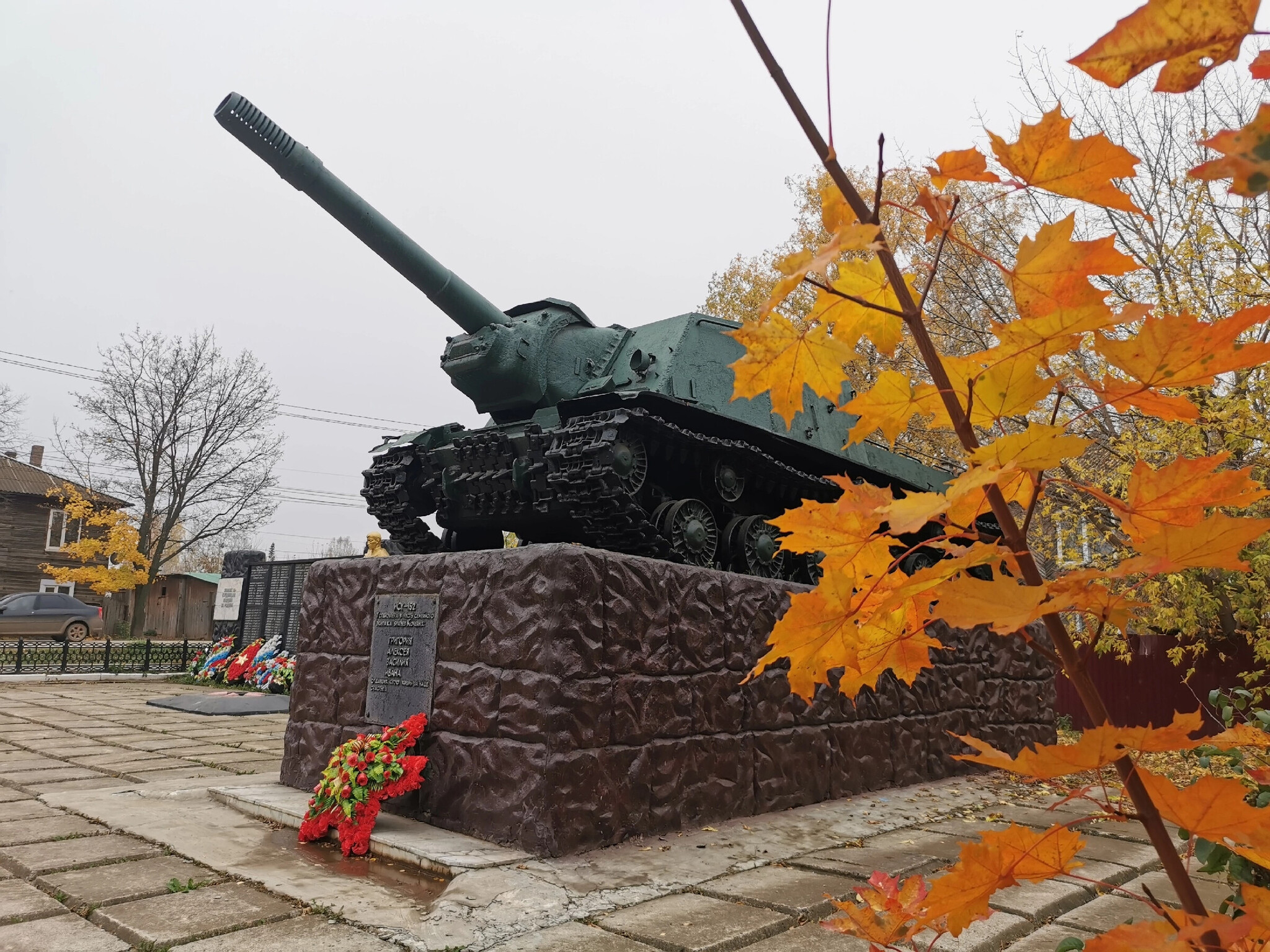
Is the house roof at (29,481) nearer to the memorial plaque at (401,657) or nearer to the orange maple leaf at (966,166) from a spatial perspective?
the memorial plaque at (401,657)

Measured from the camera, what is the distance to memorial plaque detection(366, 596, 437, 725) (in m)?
5.10

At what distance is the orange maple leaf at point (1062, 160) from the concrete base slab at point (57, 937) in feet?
11.3

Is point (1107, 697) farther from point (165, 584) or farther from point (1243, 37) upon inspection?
point (165, 584)

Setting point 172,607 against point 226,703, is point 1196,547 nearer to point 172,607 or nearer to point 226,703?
point 226,703

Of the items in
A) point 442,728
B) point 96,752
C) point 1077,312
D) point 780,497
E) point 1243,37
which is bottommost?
point 96,752

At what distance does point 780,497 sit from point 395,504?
11.6 ft

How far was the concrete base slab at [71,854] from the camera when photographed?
385 centimetres

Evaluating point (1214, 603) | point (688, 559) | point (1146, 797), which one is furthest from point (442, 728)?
point (1214, 603)

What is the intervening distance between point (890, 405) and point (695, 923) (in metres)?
2.94

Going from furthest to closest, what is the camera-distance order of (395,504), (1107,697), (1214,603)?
(1107,697) → (1214,603) → (395,504)

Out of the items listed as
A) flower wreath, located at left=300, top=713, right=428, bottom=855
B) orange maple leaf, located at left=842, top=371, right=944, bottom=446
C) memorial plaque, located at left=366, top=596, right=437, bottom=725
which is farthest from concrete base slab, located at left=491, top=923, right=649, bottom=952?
orange maple leaf, located at left=842, top=371, right=944, bottom=446

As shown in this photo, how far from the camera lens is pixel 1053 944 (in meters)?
3.22

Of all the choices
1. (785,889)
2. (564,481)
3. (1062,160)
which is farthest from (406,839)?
(1062,160)

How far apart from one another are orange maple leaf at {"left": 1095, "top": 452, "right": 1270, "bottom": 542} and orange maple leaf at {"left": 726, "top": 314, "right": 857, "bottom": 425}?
0.95ft
